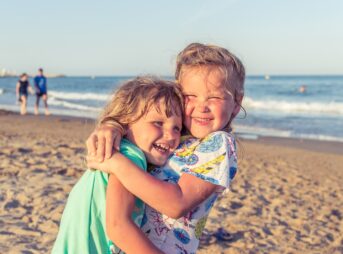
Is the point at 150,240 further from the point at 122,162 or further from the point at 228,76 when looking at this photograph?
Answer: the point at 228,76

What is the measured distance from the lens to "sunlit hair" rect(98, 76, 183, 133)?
5.70 feet

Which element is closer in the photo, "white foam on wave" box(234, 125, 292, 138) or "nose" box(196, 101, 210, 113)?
"nose" box(196, 101, 210, 113)

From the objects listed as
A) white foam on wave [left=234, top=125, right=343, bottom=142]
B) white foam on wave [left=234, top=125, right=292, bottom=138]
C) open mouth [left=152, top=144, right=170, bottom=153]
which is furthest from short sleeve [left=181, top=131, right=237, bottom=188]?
white foam on wave [left=234, top=125, right=292, bottom=138]

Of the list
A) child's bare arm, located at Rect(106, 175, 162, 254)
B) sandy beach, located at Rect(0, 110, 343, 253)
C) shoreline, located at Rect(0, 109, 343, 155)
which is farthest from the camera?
shoreline, located at Rect(0, 109, 343, 155)

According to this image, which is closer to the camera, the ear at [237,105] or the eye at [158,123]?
the eye at [158,123]

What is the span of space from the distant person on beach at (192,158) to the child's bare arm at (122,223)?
4 cm

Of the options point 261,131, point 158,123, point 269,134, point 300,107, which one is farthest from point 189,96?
point 300,107

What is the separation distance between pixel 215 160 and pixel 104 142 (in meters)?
0.40

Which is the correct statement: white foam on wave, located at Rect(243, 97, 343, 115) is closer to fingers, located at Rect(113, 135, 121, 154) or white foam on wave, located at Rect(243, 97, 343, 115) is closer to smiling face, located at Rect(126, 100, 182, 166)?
smiling face, located at Rect(126, 100, 182, 166)

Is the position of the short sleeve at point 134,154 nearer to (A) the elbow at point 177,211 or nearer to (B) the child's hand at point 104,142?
(B) the child's hand at point 104,142

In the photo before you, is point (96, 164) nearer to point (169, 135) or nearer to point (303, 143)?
point (169, 135)

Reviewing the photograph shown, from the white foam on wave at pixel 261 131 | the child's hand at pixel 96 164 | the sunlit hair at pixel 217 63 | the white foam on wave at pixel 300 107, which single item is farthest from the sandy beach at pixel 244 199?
the white foam on wave at pixel 300 107

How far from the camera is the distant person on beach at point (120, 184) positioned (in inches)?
62.2

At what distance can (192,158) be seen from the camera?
173 centimetres
